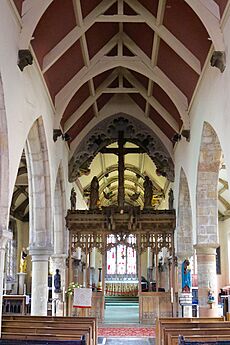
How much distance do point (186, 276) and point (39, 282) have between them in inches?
150

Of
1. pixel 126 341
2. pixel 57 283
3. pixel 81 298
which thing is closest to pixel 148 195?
pixel 57 283

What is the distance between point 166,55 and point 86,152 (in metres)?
4.59

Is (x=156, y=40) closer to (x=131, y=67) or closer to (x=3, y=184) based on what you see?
(x=131, y=67)

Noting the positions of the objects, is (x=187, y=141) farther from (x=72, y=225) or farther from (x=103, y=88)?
(x=72, y=225)

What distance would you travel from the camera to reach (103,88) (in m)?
12.6

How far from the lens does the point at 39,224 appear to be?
10695 mm

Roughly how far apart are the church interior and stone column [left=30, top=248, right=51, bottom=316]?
2cm

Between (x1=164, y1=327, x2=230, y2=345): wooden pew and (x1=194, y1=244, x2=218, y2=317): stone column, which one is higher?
(x1=194, y1=244, x2=218, y2=317): stone column

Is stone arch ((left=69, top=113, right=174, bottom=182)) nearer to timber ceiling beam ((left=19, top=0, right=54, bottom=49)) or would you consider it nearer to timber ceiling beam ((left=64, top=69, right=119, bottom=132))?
timber ceiling beam ((left=64, top=69, right=119, bottom=132))

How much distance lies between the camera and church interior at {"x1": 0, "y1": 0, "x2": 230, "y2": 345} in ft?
23.3

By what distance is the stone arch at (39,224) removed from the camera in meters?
10.4

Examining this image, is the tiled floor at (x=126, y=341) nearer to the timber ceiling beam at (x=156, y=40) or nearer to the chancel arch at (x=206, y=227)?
the chancel arch at (x=206, y=227)

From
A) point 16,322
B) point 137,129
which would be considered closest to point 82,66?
point 137,129

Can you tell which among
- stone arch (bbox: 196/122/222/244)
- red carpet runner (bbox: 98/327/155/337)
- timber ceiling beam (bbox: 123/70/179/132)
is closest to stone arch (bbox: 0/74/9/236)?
stone arch (bbox: 196/122/222/244)
